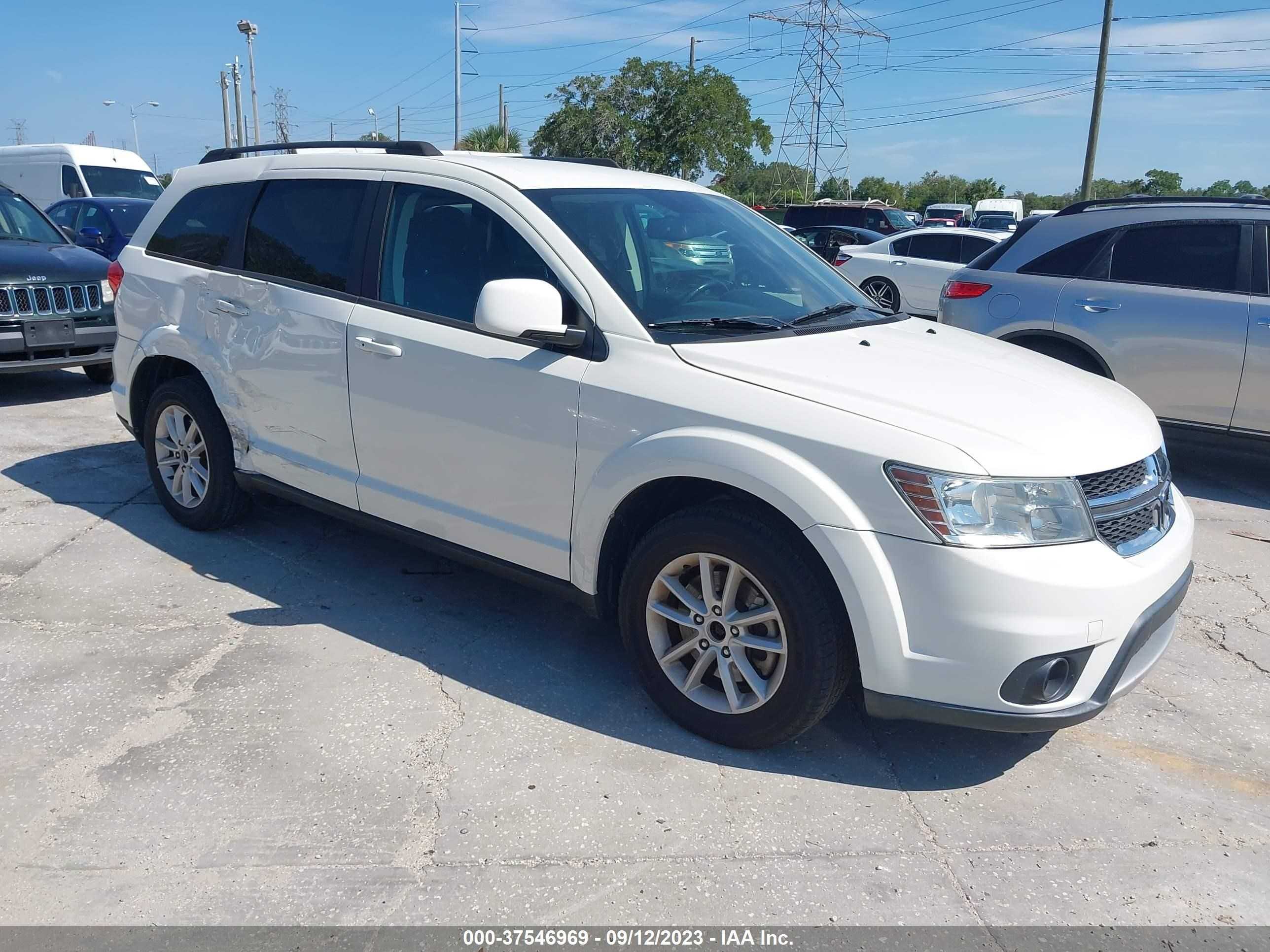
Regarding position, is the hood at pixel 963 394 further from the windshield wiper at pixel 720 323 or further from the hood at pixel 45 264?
the hood at pixel 45 264

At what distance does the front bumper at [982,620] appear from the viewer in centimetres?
281

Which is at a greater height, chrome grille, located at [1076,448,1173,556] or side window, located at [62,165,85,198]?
side window, located at [62,165,85,198]

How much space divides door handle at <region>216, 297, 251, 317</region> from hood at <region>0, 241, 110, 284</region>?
413cm

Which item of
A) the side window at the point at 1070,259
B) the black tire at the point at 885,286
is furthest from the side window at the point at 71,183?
the side window at the point at 1070,259

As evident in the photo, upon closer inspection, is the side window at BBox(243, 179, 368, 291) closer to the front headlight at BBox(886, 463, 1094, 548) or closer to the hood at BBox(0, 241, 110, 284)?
the front headlight at BBox(886, 463, 1094, 548)

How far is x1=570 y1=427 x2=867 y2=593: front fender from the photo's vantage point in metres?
2.95

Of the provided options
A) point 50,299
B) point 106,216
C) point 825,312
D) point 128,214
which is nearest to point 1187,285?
point 825,312

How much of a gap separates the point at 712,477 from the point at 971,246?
12.7m

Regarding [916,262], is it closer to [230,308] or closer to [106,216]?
[106,216]

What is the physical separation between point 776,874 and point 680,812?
0.38 m

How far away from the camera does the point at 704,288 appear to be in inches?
149

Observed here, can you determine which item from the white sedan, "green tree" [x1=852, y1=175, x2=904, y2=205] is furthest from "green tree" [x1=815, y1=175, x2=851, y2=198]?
the white sedan

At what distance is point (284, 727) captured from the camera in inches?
137

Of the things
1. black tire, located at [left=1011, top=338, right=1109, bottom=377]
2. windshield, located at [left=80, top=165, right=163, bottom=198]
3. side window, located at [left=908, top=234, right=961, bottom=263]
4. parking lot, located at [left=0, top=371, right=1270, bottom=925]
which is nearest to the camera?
parking lot, located at [left=0, top=371, right=1270, bottom=925]
